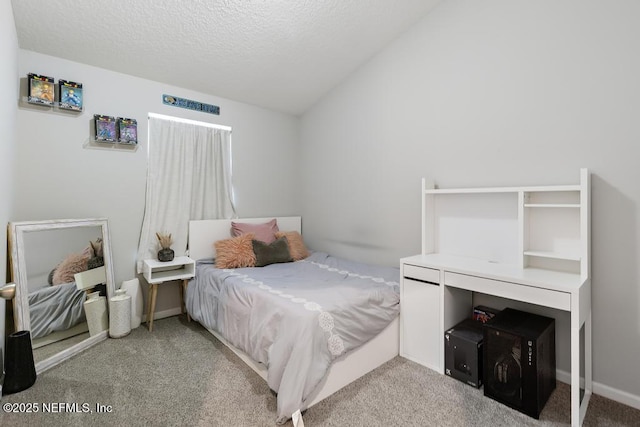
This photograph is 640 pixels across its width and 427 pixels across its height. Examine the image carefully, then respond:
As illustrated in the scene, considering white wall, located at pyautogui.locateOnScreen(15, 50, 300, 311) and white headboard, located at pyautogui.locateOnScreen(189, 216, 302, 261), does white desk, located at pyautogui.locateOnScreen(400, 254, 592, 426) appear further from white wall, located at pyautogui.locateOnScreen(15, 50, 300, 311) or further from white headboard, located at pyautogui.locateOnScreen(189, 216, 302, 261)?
white wall, located at pyautogui.locateOnScreen(15, 50, 300, 311)

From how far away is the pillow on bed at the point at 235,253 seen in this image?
285cm

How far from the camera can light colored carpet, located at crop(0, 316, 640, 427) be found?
1.57m

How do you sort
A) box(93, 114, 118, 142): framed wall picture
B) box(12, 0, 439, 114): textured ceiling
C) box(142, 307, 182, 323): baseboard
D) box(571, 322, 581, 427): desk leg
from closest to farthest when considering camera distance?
box(571, 322, 581, 427): desk leg < box(12, 0, 439, 114): textured ceiling < box(93, 114, 118, 142): framed wall picture < box(142, 307, 182, 323): baseboard

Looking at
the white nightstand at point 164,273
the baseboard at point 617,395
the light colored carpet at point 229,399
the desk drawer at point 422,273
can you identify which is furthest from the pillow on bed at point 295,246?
the baseboard at point 617,395

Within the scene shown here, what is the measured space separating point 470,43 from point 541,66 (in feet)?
1.90

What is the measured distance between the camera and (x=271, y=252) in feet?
9.95

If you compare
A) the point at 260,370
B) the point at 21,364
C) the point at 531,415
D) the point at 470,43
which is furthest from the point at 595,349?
the point at 21,364

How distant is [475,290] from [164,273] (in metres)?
2.66

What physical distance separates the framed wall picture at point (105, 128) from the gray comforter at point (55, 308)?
124cm

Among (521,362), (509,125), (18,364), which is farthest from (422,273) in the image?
(18,364)

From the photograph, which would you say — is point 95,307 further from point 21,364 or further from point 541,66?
point 541,66

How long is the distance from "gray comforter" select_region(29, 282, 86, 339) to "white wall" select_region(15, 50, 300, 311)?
17.1 inches

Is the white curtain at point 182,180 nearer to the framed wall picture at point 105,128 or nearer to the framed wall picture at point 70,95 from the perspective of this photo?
the framed wall picture at point 105,128

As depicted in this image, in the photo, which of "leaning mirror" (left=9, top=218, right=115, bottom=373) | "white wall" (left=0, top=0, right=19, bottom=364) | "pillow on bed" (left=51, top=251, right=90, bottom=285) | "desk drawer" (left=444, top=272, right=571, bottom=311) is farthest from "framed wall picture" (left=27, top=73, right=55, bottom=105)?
"desk drawer" (left=444, top=272, right=571, bottom=311)
